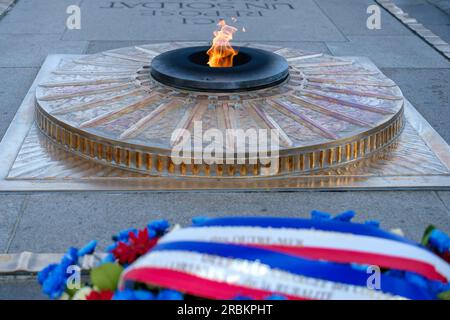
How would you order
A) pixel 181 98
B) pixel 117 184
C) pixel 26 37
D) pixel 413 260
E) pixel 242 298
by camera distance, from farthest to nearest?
pixel 26 37 < pixel 181 98 < pixel 117 184 < pixel 413 260 < pixel 242 298

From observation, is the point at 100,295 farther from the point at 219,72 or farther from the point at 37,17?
the point at 37,17

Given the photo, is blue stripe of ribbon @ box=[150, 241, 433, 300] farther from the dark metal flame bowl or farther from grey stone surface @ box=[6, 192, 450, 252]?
the dark metal flame bowl

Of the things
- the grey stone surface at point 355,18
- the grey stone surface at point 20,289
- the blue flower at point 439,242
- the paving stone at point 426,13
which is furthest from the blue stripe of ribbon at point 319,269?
the paving stone at point 426,13

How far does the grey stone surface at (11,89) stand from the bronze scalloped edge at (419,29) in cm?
453

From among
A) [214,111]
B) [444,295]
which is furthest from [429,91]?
[444,295]

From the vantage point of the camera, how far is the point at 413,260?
8.05 feet

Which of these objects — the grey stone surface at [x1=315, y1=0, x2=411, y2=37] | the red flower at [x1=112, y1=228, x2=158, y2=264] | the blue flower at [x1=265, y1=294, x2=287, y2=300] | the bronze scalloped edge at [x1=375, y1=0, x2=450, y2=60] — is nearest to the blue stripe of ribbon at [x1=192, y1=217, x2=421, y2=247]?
the red flower at [x1=112, y1=228, x2=158, y2=264]

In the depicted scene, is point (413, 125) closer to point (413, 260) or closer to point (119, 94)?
point (119, 94)

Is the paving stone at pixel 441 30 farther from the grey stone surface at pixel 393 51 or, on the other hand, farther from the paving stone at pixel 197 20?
the paving stone at pixel 197 20

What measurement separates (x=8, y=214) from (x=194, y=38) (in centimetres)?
466

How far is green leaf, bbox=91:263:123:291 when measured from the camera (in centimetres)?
255

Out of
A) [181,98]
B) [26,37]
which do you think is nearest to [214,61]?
[181,98]

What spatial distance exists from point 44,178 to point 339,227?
2.77m

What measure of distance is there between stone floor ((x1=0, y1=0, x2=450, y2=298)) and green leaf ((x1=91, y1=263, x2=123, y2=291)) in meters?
1.20
